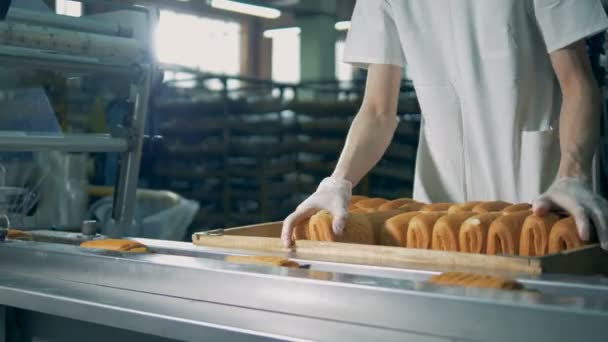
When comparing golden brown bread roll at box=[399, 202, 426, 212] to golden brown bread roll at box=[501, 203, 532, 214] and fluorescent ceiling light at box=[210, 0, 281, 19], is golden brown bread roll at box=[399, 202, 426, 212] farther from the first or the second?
fluorescent ceiling light at box=[210, 0, 281, 19]

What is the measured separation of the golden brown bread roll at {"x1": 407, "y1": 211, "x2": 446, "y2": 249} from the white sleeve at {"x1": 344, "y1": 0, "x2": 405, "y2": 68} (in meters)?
0.84

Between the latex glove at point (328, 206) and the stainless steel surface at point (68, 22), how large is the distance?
110 cm

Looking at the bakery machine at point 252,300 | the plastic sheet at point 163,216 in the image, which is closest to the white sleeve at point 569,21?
the bakery machine at point 252,300

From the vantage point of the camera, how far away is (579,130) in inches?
68.9

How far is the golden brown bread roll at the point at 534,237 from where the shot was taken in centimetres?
142

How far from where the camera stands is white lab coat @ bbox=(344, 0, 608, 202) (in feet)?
6.79

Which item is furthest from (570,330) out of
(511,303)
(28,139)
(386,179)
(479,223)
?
(386,179)

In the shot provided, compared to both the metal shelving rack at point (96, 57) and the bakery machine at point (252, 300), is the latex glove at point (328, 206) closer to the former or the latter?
the bakery machine at point (252, 300)

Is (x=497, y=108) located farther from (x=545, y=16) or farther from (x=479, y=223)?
(x=479, y=223)

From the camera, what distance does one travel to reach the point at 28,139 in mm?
2197

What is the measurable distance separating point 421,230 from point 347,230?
0.58ft

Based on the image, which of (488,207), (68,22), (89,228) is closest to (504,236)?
(488,207)

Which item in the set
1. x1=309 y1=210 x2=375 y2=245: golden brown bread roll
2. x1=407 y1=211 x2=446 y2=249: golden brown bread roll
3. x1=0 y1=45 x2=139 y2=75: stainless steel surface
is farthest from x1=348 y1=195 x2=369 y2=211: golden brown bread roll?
x1=0 y1=45 x2=139 y2=75: stainless steel surface

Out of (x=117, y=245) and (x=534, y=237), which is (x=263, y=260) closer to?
(x=117, y=245)
